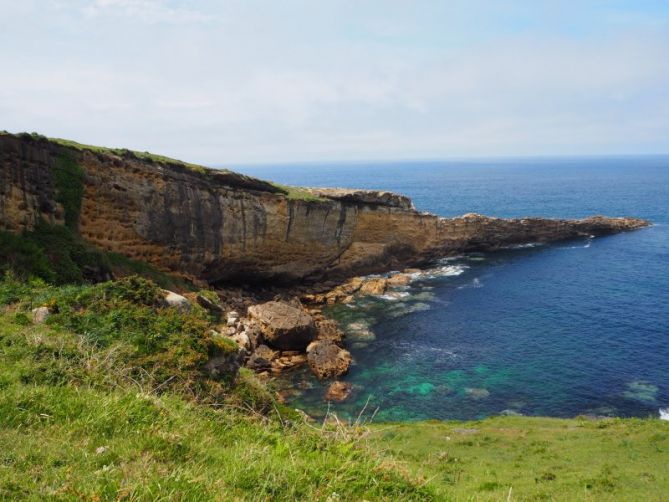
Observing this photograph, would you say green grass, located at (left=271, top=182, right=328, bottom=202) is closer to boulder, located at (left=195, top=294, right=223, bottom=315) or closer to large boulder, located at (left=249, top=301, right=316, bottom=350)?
boulder, located at (left=195, top=294, right=223, bottom=315)

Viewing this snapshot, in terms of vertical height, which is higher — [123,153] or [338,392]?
[123,153]

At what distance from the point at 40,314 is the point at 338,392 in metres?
21.8

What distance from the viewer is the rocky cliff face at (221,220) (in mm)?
34625

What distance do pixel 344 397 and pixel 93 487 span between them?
26.9 metres

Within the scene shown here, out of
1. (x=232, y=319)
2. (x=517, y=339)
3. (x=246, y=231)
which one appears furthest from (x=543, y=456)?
(x=246, y=231)

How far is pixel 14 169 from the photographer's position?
106ft

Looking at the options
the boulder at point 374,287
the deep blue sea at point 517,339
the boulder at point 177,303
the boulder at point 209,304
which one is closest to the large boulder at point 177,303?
the boulder at point 177,303

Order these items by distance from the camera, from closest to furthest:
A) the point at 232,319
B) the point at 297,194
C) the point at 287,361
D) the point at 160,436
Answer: the point at 160,436
the point at 287,361
the point at 232,319
the point at 297,194

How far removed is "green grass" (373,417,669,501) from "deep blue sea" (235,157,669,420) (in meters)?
4.02

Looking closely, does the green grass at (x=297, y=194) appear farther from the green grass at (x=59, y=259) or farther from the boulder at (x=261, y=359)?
the boulder at (x=261, y=359)

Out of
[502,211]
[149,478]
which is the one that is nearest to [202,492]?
[149,478]

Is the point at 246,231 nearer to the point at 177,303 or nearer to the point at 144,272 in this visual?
the point at 144,272

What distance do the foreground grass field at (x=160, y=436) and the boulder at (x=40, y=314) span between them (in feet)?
0.86

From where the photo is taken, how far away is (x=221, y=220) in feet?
159
